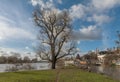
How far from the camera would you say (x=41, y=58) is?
130 feet

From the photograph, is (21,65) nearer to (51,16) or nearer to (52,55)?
(52,55)

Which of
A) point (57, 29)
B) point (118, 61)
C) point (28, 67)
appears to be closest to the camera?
point (57, 29)

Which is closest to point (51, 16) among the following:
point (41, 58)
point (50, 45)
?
point (50, 45)

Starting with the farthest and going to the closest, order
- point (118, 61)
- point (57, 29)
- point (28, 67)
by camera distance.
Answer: point (118, 61), point (28, 67), point (57, 29)

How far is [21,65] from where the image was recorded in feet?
128

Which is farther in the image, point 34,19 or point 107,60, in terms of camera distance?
point 107,60

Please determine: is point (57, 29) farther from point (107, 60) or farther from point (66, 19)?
point (107, 60)

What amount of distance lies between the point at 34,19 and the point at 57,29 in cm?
441

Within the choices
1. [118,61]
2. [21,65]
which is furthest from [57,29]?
[118,61]

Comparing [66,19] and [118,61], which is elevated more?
[66,19]

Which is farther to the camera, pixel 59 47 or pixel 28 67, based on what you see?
pixel 28 67

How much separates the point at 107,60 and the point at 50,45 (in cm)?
4814

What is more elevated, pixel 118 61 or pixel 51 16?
pixel 51 16

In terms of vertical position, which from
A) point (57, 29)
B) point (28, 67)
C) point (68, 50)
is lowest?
point (28, 67)
